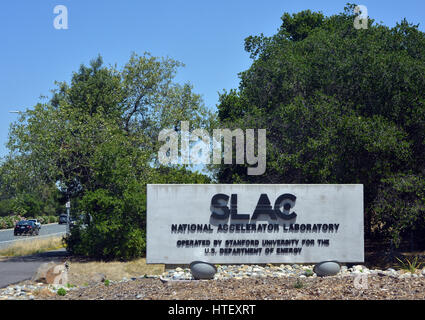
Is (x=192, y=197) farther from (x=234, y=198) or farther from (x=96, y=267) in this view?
(x=96, y=267)

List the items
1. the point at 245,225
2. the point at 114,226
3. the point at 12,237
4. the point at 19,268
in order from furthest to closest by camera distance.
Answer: the point at 12,237 → the point at 114,226 → the point at 19,268 → the point at 245,225

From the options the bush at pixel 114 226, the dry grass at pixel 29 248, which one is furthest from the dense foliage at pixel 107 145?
the dry grass at pixel 29 248

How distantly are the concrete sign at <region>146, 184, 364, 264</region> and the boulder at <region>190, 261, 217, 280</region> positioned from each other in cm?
129

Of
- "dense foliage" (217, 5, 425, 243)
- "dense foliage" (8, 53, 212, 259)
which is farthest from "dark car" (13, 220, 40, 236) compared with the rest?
"dense foliage" (217, 5, 425, 243)

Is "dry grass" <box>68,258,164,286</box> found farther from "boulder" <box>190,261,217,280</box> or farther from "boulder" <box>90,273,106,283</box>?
"boulder" <box>190,261,217,280</box>

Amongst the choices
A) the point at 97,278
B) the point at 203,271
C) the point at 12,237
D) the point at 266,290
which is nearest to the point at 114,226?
the point at 97,278

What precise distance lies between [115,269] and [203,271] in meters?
7.76

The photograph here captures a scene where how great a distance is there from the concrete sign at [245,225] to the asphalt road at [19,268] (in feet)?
17.7

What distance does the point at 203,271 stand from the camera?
47.6 ft

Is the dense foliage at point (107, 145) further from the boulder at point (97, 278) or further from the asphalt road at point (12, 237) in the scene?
the asphalt road at point (12, 237)

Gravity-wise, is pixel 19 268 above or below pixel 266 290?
below

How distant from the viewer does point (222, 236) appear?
16078 millimetres

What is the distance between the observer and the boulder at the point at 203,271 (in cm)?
1452

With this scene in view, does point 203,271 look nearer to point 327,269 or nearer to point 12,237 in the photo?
point 327,269
